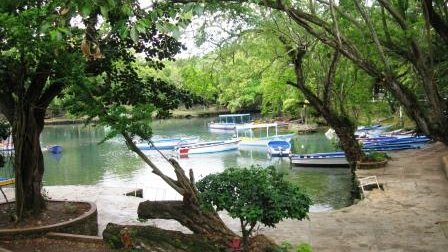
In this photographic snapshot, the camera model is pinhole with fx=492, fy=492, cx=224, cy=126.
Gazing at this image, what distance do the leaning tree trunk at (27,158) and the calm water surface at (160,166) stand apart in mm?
7878

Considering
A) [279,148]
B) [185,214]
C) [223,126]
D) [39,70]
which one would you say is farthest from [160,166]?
[223,126]

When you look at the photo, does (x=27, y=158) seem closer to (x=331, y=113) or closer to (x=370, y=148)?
(x=331, y=113)

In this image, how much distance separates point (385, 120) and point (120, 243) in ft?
133

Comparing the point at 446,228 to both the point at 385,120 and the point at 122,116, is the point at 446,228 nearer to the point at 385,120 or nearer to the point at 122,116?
the point at 122,116

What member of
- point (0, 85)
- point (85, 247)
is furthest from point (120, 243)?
point (0, 85)

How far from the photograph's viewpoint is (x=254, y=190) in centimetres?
628

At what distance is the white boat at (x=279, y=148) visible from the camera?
97.7 feet

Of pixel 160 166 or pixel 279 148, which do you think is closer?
pixel 160 166

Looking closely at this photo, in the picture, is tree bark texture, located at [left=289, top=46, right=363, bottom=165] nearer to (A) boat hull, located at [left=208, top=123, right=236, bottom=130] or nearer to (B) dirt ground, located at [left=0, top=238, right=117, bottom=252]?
(B) dirt ground, located at [left=0, top=238, right=117, bottom=252]

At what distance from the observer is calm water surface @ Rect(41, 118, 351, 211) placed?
18.3 m

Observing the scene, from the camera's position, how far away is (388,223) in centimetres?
1018

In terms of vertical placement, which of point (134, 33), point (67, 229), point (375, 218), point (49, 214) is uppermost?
Answer: point (134, 33)

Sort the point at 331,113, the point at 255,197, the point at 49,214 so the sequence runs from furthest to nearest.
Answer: the point at 331,113, the point at 49,214, the point at 255,197

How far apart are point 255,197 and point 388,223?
5.05 m
